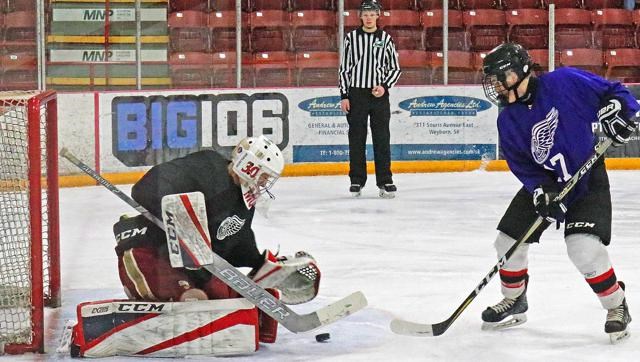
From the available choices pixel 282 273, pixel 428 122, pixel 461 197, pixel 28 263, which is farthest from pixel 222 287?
pixel 428 122

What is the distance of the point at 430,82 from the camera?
7.81m

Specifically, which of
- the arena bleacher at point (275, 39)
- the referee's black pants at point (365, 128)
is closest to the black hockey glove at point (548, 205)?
the referee's black pants at point (365, 128)

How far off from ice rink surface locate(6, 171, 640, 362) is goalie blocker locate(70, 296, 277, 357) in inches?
1.9

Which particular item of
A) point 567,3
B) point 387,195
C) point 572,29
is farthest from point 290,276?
point 567,3

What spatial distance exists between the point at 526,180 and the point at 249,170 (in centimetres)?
78

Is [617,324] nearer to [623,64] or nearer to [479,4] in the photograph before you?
[623,64]

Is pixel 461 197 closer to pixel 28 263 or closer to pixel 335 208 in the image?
pixel 335 208

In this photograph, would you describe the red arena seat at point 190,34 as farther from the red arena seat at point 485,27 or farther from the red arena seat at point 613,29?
the red arena seat at point 613,29

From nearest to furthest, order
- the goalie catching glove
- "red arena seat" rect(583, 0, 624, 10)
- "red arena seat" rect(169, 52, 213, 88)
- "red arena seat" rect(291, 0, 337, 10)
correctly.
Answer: the goalie catching glove < "red arena seat" rect(169, 52, 213, 88) < "red arena seat" rect(291, 0, 337, 10) < "red arena seat" rect(583, 0, 624, 10)

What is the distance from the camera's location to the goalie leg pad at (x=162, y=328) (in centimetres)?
305

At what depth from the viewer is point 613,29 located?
8.38m

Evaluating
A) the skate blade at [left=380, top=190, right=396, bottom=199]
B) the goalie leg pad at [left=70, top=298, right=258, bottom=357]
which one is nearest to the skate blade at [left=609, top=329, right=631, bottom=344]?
the goalie leg pad at [left=70, top=298, right=258, bottom=357]

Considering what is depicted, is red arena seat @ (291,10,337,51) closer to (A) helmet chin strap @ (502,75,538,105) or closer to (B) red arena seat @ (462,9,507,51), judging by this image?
(B) red arena seat @ (462,9,507,51)

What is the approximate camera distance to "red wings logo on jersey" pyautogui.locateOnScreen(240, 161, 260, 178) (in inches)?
121
